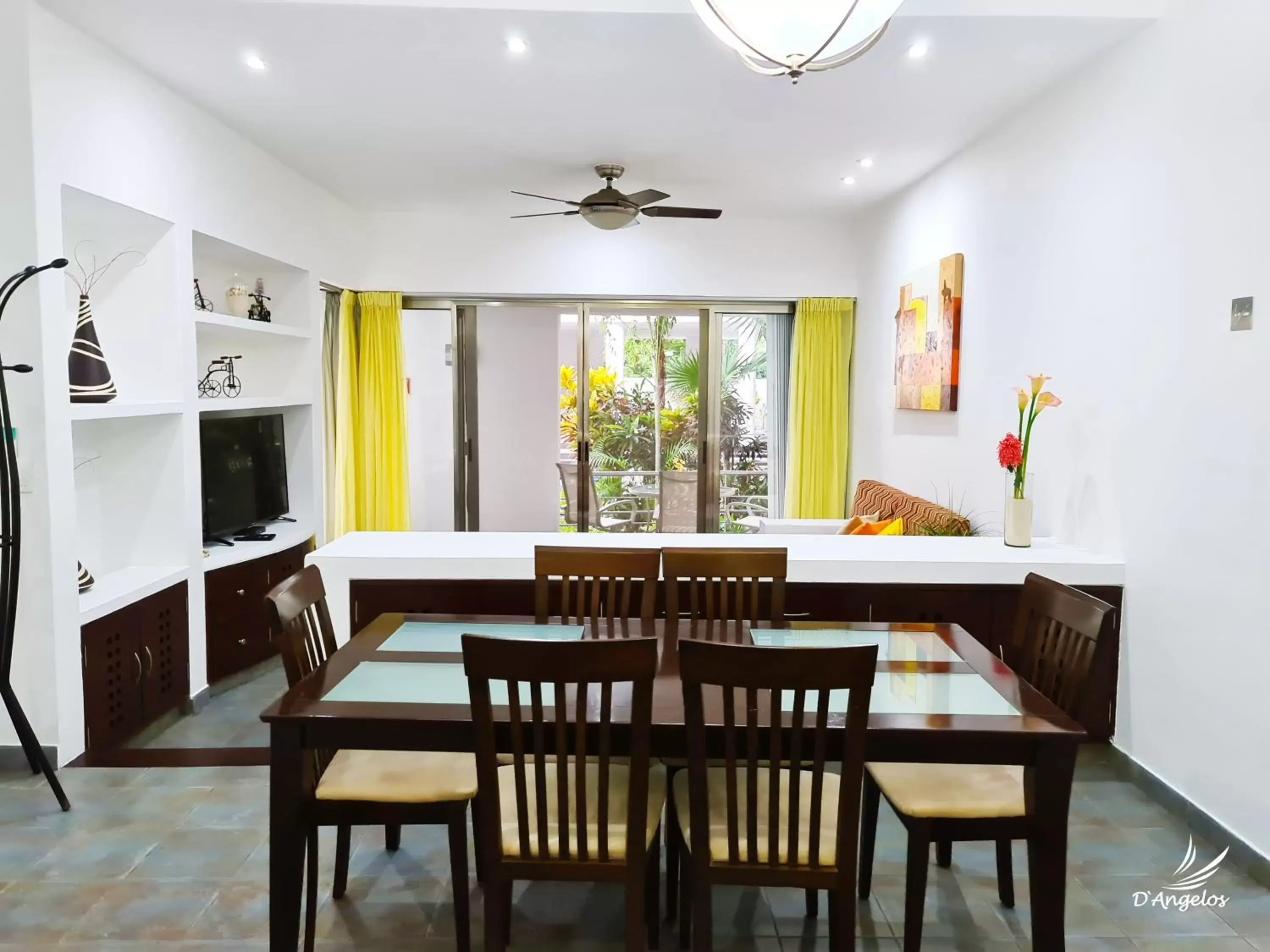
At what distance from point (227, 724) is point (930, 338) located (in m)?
3.94

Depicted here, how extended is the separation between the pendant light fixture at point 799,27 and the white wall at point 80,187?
2.33 m

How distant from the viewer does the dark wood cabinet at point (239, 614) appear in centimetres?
412

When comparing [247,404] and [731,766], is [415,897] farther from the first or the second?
[247,404]

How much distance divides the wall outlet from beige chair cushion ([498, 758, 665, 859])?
2.03m

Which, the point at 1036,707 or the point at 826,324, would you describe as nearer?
the point at 1036,707

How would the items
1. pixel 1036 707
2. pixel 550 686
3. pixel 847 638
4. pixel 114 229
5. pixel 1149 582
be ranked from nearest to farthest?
pixel 1036 707 → pixel 550 686 → pixel 847 638 → pixel 1149 582 → pixel 114 229

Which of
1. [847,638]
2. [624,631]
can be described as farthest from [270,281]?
[847,638]

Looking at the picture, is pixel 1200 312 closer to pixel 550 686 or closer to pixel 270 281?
pixel 550 686

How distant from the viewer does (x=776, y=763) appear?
1705mm

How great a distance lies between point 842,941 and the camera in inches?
70.5

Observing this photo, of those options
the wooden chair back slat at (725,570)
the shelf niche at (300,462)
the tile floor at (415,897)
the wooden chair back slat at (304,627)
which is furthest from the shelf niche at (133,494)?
the wooden chair back slat at (725,570)

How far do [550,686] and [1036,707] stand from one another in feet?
3.58

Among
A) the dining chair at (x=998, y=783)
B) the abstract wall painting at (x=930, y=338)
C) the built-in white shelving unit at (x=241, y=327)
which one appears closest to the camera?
the dining chair at (x=998, y=783)

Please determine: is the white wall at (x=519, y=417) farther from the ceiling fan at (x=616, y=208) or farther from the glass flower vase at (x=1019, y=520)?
the glass flower vase at (x=1019, y=520)
